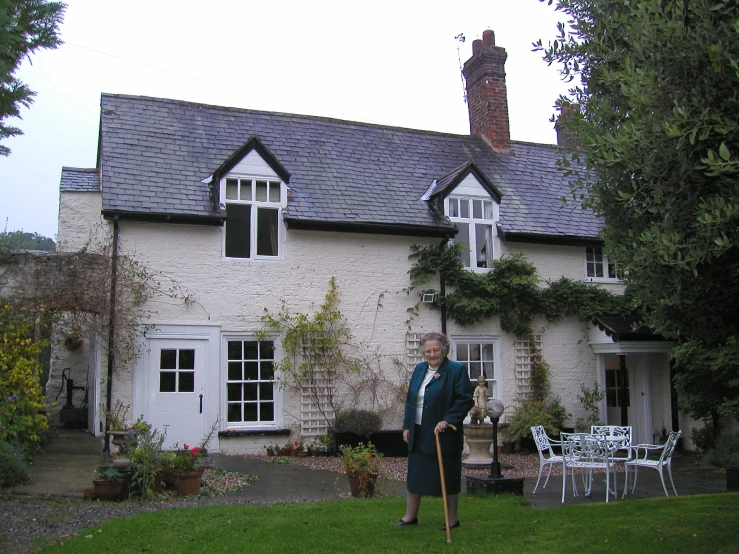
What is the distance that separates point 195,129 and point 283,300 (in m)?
4.79

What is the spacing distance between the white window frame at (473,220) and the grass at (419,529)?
8.55m

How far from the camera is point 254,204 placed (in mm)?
14898

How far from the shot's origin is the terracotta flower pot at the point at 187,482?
945 cm

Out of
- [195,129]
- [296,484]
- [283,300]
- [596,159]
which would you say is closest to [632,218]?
[596,159]

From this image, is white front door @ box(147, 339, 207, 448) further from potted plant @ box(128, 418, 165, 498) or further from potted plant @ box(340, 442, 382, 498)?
potted plant @ box(340, 442, 382, 498)

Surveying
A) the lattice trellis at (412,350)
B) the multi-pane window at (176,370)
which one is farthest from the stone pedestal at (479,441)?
the multi-pane window at (176,370)

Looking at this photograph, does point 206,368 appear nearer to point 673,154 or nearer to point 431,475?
point 431,475

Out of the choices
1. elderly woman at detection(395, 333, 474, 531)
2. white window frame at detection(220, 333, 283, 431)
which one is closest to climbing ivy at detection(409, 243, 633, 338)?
white window frame at detection(220, 333, 283, 431)

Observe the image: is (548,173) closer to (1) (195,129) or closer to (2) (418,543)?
(1) (195,129)

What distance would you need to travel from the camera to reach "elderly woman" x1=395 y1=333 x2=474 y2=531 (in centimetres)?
664

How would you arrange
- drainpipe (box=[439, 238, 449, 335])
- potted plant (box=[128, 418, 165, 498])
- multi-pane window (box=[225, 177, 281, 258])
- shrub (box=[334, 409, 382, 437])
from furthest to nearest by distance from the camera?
drainpipe (box=[439, 238, 449, 335]) < multi-pane window (box=[225, 177, 281, 258]) < shrub (box=[334, 409, 382, 437]) < potted plant (box=[128, 418, 165, 498])

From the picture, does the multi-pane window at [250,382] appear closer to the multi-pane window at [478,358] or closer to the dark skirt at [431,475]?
the multi-pane window at [478,358]

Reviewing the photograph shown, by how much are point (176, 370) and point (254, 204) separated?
371cm

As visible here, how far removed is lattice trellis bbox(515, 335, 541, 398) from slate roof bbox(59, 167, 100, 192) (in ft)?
32.1
